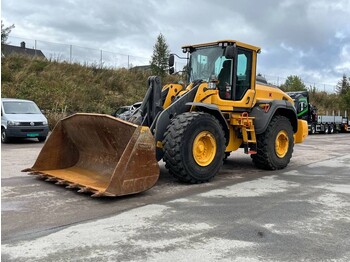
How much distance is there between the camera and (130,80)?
3450 cm

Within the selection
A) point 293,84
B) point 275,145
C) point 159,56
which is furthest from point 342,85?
point 275,145

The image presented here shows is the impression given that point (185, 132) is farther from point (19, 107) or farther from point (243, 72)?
point (19, 107)

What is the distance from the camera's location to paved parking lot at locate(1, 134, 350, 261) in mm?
4223

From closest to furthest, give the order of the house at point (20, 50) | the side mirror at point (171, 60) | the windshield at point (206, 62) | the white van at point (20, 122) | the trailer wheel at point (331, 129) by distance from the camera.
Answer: the windshield at point (206, 62) → the side mirror at point (171, 60) → the white van at point (20, 122) → the house at point (20, 50) → the trailer wheel at point (331, 129)

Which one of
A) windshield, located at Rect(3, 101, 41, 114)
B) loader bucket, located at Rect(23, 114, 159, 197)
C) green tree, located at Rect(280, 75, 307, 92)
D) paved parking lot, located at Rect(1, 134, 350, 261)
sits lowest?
paved parking lot, located at Rect(1, 134, 350, 261)

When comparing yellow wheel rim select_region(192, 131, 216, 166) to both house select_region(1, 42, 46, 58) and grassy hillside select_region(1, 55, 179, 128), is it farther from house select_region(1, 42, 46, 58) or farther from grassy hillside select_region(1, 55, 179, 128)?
house select_region(1, 42, 46, 58)

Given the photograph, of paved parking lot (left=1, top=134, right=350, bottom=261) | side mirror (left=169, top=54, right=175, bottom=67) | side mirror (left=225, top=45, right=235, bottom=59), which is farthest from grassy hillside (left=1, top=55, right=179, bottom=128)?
paved parking lot (left=1, top=134, right=350, bottom=261)

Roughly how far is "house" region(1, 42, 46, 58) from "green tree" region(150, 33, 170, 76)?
9.12m

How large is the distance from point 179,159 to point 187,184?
0.71 meters

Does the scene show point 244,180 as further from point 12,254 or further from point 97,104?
point 97,104

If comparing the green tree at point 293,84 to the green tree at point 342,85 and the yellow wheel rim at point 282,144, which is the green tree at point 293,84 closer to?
the green tree at point 342,85

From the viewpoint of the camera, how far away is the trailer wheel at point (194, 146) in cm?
714

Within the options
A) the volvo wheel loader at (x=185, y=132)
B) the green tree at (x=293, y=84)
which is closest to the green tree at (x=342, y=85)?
the green tree at (x=293, y=84)

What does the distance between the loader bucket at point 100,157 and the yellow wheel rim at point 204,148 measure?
1273 millimetres
